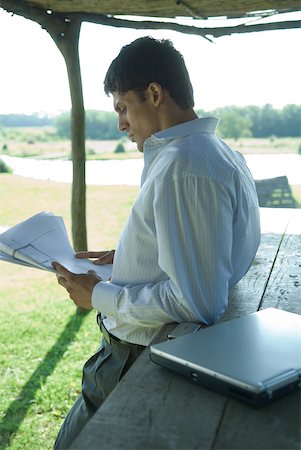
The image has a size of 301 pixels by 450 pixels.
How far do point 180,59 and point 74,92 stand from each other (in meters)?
2.36

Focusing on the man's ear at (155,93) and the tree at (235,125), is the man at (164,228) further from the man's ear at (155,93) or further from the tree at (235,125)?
the tree at (235,125)

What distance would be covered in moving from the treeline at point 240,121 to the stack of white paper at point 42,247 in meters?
5.60

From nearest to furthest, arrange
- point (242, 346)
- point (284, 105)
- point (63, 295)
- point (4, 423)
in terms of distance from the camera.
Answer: point (242, 346), point (4, 423), point (63, 295), point (284, 105)

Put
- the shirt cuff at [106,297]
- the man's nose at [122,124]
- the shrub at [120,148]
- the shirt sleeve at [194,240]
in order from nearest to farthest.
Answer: the shirt sleeve at [194,240] → the shirt cuff at [106,297] → the man's nose at [122,124] → the shrub at [120,148]

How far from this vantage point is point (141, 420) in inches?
29.1

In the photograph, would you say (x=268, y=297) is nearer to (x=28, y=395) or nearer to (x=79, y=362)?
(x=28, y=395)

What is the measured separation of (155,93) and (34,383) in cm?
219

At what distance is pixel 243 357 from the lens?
82cm

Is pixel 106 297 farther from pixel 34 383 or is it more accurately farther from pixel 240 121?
pixel 240 121

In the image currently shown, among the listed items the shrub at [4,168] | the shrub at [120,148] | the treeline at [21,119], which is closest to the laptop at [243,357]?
the treeline at [21,119]

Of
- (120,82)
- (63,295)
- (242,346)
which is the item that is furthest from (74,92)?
(242,346)

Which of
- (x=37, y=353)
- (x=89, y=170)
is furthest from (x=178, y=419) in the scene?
(x=89, y=170)

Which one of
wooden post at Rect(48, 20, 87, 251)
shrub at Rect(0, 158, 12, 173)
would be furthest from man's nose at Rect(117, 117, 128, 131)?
shrub at Rect(0, 158, 12, 173)

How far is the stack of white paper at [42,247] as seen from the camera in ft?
4.45
